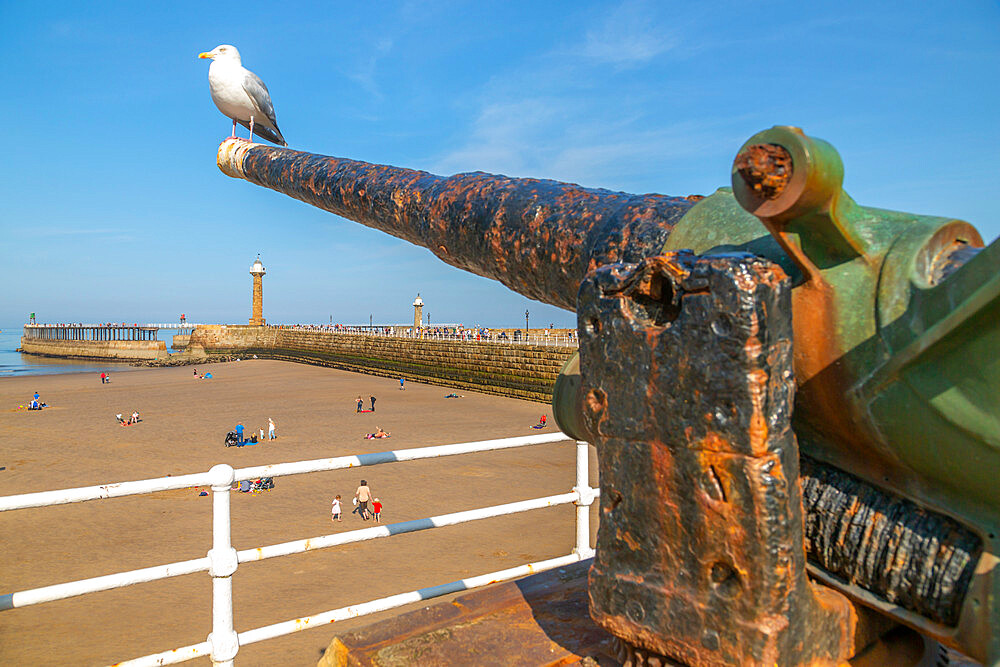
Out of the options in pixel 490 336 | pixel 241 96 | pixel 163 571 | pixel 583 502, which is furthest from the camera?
pixel 490 336

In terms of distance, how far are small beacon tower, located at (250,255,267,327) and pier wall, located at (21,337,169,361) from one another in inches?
263

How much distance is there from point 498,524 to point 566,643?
7949 mm

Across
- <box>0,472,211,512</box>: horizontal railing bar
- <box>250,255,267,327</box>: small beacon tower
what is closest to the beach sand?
<box>0,472,211,512</box>: horizontal railing bar

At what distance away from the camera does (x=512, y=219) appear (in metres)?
2.36

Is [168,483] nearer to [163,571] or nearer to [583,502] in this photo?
[163,571]

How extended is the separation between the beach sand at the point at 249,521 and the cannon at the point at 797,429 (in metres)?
4.74

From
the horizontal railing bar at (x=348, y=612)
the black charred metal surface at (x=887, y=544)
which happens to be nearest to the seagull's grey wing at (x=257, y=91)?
the horizontal railing bar at (x=348, y=612)

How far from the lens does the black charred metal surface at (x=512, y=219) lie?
6.69 ft

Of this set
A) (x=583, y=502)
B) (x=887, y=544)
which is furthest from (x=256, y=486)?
(x=887, y=544)

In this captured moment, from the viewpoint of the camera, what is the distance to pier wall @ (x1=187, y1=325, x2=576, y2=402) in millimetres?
23578

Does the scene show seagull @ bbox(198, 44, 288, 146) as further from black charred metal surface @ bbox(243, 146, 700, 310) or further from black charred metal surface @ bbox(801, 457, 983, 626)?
black charred metal surface @ bbox(801, 457, 983, 626)

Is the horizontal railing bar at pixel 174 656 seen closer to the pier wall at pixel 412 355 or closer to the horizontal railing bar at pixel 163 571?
the horizontal railing bar at pixel 163 571

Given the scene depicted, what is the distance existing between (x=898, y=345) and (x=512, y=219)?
134 cm

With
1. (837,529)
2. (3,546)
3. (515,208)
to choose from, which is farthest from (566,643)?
(3,546)
